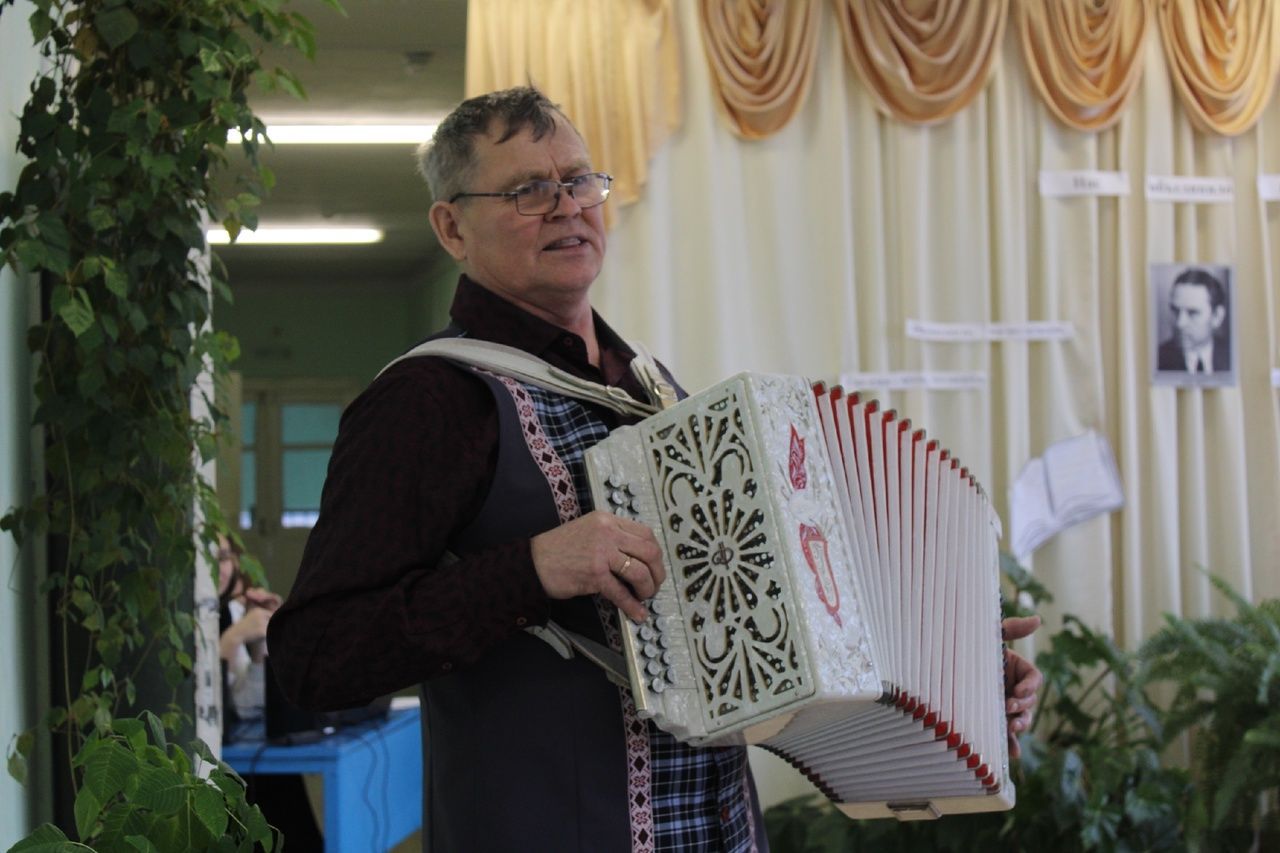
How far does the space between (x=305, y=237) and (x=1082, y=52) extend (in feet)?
21.7

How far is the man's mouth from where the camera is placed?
1.58m

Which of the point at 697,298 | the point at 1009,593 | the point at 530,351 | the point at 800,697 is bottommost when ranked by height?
the point at 1009,593

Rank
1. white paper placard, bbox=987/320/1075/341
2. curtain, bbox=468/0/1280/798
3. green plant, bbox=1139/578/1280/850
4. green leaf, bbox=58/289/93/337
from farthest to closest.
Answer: white paper placard, bbox=987/320/1075/341 → curtain, bbox=468/0/1280/798 → green plant, bbox=1139/578/1280/850 → green leaf, bbox=58/289/93/337

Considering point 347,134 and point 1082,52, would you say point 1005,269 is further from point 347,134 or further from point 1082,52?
point 347,134

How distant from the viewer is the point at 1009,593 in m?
3.99

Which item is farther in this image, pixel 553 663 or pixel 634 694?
pixel 553 663

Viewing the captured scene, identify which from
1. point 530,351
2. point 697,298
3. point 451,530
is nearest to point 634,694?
point 451,530

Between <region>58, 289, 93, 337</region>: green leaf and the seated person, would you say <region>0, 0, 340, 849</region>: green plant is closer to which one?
<region>58, 289, 93, 337</region>: green leaf

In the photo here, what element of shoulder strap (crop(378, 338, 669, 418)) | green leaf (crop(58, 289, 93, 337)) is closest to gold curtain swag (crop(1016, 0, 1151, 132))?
green leaf (crop(58, 289, 93, 337))

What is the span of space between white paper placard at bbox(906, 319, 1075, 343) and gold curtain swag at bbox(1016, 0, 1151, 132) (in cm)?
60

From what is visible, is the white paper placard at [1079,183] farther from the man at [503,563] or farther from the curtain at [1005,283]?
the man at [503,563]

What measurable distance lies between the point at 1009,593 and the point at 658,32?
1888 millimetres

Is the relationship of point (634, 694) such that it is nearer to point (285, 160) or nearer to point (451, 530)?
point (451, 530)

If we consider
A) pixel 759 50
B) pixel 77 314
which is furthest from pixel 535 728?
pixel 759 50
